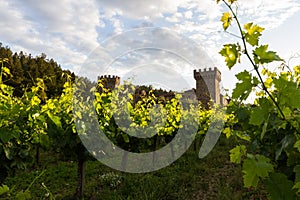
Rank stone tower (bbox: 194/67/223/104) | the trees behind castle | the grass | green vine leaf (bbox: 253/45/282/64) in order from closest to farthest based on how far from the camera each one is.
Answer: green vine leaf (bbox: 253/45/282/64), the grass, stone tower (bbox: 194/67/223/104), the trees behind castle

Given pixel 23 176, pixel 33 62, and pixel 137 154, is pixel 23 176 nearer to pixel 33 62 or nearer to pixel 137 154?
pixel 137 154

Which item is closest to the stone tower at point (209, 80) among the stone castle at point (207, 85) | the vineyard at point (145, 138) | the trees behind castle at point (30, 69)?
the stone castle at point (207, 85)

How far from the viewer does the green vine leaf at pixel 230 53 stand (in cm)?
110

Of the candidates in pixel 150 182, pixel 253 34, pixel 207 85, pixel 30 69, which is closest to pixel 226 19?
pixel 253 34

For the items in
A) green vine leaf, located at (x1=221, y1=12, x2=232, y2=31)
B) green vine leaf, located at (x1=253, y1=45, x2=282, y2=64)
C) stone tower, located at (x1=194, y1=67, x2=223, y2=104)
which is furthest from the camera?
stone tower, located at (x1=194, y1=67, x2=223, y2=104)

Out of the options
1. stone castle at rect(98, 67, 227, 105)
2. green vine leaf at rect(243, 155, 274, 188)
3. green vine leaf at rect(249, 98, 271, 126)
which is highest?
stone castle at rect(98, 67, 227, 105)

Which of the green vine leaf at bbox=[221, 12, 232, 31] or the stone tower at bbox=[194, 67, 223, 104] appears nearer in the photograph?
the green vine leaf at bbox=[221, 12, 232, 31]

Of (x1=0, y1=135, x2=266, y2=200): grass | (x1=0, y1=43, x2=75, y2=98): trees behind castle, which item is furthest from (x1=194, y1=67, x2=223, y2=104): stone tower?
(x1=0, y1=43, x2=75, y2=98): trees behind castle

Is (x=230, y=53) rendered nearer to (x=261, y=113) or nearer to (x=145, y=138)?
(x=261, y=113)

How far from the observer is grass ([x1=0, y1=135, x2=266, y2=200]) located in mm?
6332

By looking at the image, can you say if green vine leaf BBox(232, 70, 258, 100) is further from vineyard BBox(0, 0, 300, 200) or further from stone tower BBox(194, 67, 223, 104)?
stone tower BBox(194, 67, 223, 104)

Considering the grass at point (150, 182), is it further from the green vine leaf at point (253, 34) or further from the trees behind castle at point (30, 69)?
the trees behind castle at point (30, 69)

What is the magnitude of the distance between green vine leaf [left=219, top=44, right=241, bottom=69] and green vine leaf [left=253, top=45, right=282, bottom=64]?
0.06 metres

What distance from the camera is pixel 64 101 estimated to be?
6.04 meters
